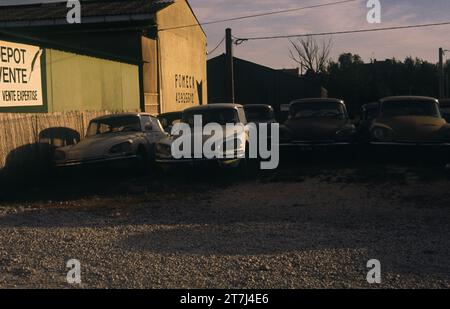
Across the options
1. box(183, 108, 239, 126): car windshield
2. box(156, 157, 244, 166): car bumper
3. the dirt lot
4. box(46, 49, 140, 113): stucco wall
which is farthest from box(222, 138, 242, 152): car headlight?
box(46, 49, 140, 113): stucco wall

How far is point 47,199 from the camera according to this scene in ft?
35.7

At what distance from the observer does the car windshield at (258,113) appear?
62.3 feet

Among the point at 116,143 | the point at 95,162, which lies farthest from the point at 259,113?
the point at 95,162

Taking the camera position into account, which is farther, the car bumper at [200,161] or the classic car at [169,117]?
the classic car at [169,117]

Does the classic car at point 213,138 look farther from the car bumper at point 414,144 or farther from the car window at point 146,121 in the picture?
the car bumper at point 414,144

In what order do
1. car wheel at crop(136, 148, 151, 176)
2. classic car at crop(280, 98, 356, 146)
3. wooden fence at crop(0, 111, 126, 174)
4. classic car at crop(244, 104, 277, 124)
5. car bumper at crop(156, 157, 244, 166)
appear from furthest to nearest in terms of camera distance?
1. classic car at crop(244, 104, 277, 124)
2. classic car at crop(280, 98, 356, 146)
3. car wheel at crop(136, 148, 151, 176)
4. wooden fence at crop(0, 111, 126, 174)
5. car bumper at crop(156, 157, 244, 166)

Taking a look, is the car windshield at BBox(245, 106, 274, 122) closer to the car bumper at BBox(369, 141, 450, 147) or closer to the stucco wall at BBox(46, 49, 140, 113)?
the stucco wall at BBox(46, 49, 140, 113)

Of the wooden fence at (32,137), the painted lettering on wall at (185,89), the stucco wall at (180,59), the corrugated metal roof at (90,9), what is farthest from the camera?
the painted lettering on wall at (185,89)

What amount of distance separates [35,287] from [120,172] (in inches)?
288

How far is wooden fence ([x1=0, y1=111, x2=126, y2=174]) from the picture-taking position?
12391 millimetres

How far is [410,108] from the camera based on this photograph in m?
14.7

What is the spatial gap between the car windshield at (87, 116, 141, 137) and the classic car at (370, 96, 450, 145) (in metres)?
5.65

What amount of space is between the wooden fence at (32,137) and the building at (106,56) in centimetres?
45

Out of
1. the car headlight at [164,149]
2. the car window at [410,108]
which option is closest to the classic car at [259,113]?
the car window at [410,108]
